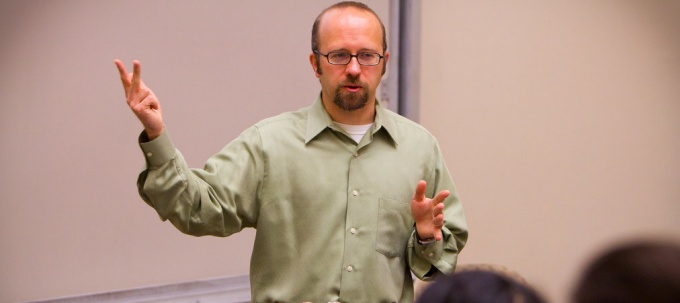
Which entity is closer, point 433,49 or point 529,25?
point 433,49

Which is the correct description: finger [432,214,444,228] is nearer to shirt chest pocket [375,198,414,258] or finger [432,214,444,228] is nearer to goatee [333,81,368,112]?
shirt chest pocket [375,198,414,258]

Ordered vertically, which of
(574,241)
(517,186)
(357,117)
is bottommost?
(574,241)

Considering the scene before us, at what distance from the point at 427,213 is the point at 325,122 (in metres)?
0.39

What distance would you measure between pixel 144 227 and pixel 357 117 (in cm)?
97

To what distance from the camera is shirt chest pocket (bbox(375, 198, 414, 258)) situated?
94.7 inches

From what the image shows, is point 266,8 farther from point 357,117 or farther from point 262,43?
point 357,117

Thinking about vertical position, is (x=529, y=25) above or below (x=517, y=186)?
above

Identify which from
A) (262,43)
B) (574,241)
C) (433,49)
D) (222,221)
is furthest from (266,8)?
(574,241)

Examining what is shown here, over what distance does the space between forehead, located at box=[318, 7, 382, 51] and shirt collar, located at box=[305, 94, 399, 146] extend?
18 cm

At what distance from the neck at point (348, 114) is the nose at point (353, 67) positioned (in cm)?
13

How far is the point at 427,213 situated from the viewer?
228cm

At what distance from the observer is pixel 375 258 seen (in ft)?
7.83

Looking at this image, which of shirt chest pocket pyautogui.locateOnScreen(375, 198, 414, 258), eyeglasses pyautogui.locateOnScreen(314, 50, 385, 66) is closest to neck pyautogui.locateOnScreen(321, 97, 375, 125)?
eyeglasses pyautogui.locateOnScreen(314, 50, 385, 66)

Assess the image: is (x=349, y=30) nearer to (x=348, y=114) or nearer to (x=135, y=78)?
(x=348, y=114)
